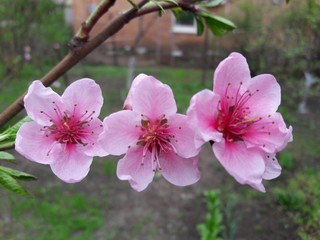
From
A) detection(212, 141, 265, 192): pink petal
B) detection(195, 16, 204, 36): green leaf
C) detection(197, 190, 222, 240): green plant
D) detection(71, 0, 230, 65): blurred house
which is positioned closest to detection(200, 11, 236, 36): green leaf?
detection(195, 16, 204, 36): green leaf

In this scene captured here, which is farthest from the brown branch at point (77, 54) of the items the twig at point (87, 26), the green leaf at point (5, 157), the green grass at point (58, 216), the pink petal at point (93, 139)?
the green grass at point (58, 216)

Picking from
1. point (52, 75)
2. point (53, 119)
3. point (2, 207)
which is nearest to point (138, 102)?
point (53, 119)

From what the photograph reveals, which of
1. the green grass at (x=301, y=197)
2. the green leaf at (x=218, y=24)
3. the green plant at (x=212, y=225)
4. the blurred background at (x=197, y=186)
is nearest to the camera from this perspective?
the green leaf at (x=218, y=24)

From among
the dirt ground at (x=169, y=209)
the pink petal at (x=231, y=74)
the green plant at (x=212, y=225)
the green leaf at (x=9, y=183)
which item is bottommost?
the dirt ground at (x=169, y=209)

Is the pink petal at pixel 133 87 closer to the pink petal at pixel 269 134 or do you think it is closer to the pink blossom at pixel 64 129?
the pink blossom at pixel 64 129

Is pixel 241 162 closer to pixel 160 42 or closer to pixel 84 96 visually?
pixel 84 96

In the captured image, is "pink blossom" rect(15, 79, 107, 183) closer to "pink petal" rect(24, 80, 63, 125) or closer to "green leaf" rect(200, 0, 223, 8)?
"pink petal" rect(24, 80, 63, 125)
